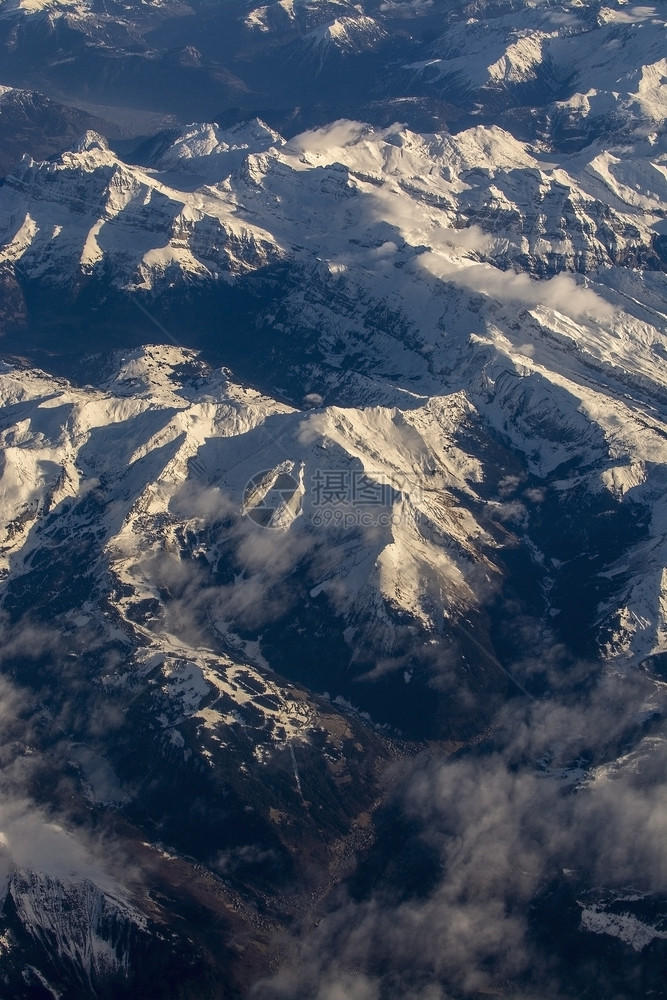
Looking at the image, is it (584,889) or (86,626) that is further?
(86,626)

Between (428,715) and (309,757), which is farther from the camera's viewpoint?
(428,715)

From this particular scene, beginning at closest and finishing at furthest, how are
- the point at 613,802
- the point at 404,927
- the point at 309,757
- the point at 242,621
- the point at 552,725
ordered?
the point at 404,927, the point at 613,802, the point at 309,757, the point at 552,725, the point at 242,621

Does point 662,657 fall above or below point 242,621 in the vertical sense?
above

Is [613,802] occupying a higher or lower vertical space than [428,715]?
higher

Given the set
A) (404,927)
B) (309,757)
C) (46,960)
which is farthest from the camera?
(309,757)

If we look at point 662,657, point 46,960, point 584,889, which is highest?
point 662,657

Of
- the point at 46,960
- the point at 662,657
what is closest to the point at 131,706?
the point at 46,960

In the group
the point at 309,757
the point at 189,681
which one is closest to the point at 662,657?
the point at 309,757

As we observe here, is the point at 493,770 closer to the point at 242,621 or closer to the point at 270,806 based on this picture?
the point at 270,806

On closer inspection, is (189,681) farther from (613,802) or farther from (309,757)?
(613,802)
